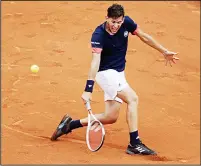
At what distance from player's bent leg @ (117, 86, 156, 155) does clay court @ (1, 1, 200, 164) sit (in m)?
0.10

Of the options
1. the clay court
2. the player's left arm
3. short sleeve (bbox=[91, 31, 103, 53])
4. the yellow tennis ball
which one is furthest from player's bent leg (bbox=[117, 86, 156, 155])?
the yellow tennis ball

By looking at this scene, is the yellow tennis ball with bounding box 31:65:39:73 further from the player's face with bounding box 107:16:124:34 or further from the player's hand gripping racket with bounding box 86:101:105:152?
the player's face with bounding box 107:16:124:34

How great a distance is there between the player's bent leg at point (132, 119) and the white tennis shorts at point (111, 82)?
0.06 m

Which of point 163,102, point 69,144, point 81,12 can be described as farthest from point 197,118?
point 81,12

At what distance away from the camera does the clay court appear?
7.49 metres

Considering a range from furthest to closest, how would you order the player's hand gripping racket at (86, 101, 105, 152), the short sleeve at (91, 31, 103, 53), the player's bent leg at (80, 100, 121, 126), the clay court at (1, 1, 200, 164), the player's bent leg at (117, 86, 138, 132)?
the clay court at (1, 1, 200, 164), the player's bent leg at (80, 100, 121, 126), the player's bent leg at (117, 86, 138, 132), the short sleeve at (91, 31, 103, 53), the player's hand gripping racket at (86, 101, 105, 152)

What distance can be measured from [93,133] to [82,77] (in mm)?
3421

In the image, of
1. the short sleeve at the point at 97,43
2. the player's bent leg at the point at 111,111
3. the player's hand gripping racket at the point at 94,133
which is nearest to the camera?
the player's hand gripping racket at the point at 94,133

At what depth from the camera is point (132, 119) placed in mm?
7266

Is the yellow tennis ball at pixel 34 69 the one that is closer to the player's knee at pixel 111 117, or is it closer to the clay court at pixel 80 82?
the clay court at pixel 80 82

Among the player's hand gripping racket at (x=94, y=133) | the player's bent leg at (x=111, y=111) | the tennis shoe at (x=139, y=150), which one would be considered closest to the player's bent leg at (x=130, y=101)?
the player's bent leg at (x=111, y=111)

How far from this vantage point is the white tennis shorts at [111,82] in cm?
727

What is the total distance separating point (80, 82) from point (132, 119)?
3003 millimetres

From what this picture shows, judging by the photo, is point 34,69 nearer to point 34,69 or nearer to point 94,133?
point 34,69
